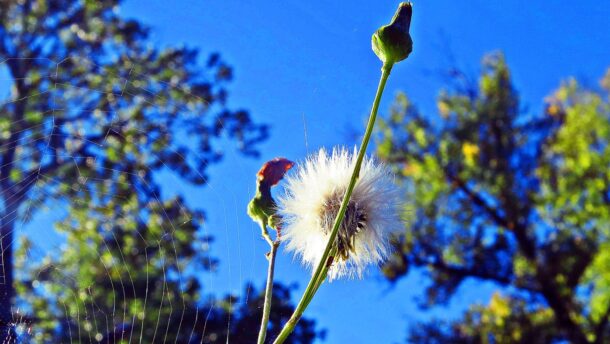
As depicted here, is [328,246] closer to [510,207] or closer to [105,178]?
[105,178]

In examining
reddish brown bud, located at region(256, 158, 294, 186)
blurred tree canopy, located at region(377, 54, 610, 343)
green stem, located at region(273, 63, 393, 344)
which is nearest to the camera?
green stem, located at region(273, 63, 393, 344)

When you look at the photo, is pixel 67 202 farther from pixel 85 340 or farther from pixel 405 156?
pixel 405 156

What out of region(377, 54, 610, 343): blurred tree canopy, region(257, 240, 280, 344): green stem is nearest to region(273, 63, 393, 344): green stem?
region(257, 240, 280, 344): green stem

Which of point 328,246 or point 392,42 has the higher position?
→ point 392,42

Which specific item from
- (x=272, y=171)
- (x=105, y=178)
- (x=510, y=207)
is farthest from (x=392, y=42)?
(x=510, y=207)

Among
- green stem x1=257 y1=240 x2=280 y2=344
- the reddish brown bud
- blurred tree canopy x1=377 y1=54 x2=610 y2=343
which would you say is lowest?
green stem x1=257 y1=240 x2=280 y2=344

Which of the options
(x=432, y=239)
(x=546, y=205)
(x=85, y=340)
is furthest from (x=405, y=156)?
(x=85, y=340)

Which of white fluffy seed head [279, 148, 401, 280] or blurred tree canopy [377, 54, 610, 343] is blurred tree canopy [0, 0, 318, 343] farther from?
blurred tree canopy [377, 54, 610, 343]
